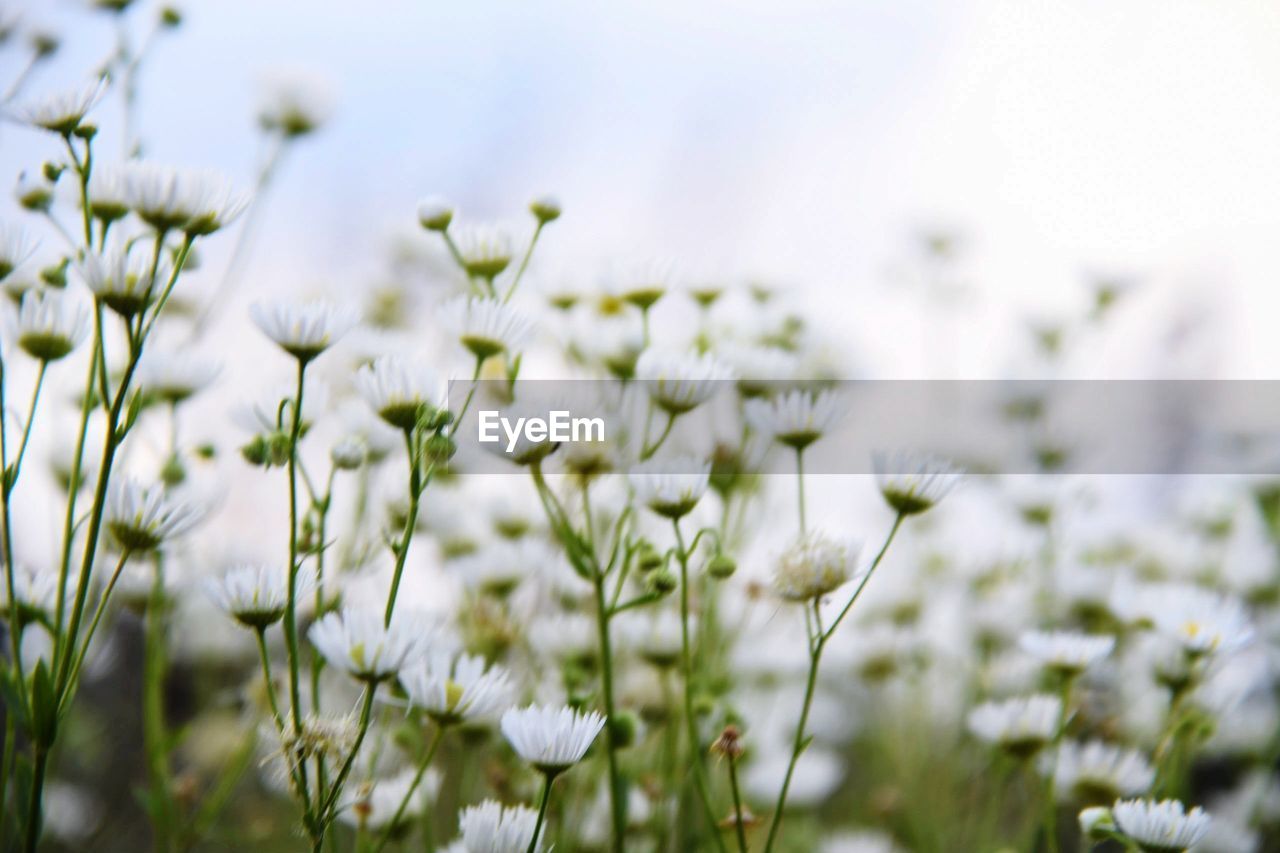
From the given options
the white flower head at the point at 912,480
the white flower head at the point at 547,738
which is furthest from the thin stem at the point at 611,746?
the white flower head at the point at 912,480

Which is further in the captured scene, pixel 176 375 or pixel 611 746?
pixel 176 375

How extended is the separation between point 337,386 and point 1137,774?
3.41 ft

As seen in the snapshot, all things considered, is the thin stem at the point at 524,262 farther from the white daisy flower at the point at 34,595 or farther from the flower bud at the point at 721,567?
the white daisy flower at the point at 34,595

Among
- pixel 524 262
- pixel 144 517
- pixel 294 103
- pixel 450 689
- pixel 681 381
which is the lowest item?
pixel 450 689

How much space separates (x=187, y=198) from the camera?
0.76 meters

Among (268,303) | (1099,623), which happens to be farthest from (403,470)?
(1099,623)

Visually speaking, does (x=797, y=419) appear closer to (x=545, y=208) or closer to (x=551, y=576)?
(x=545, y=208)

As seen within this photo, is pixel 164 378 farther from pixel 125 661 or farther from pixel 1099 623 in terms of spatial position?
pixel 125 661

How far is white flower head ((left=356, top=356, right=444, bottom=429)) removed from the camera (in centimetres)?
76

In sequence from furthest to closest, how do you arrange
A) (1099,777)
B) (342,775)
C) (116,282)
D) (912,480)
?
(1099,777) < (912,480) < (116,282) < (342,775)

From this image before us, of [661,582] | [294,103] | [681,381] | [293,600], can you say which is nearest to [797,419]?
[681,381]

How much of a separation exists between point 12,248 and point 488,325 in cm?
34

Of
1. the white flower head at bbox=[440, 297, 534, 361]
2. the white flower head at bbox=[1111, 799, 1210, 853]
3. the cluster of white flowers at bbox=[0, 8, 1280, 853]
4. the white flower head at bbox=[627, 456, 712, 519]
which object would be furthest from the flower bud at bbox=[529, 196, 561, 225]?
the white flower head at bbox=[1111, 799, 1210, 853]

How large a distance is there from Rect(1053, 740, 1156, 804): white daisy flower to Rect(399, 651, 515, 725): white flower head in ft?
1.80
